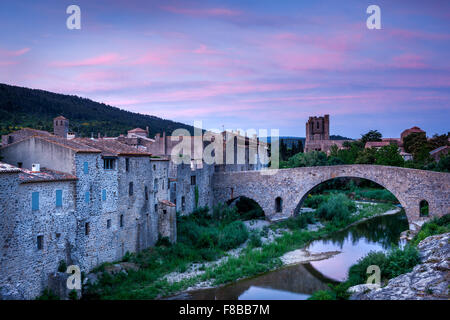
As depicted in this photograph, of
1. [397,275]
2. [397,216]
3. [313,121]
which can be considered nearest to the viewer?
[397,275]

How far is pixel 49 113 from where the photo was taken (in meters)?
37.4

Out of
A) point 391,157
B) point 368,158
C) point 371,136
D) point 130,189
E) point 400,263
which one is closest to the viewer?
point 400,263

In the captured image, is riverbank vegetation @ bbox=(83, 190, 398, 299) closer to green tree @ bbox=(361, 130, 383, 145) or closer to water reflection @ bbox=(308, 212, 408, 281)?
water reflection @ bbox=(308, 212, 408, 281)

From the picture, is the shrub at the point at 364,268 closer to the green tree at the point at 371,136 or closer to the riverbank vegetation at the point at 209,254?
the riverbank vegetation at the point at 209,254

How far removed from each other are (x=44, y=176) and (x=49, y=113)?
2735 cm

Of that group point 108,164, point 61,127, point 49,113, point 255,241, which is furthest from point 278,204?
point 49,113

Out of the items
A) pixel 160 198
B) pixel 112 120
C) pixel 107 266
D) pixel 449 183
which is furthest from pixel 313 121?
pixel 107 266

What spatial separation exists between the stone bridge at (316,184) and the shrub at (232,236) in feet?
13.8

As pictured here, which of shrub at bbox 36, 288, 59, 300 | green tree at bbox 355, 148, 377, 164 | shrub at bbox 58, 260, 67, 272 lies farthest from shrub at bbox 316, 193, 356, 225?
shrub at bbox 36, 288, 59, 300

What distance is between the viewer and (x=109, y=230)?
15.5 m

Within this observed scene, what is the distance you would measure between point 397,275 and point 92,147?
12.3 m

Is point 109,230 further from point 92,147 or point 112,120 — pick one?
point 112,120

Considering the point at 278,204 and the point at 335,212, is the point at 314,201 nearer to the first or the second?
the point at 335,212

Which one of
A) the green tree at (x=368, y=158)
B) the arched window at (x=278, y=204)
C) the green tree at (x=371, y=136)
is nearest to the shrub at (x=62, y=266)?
the arched window at (x=278, y=204)
